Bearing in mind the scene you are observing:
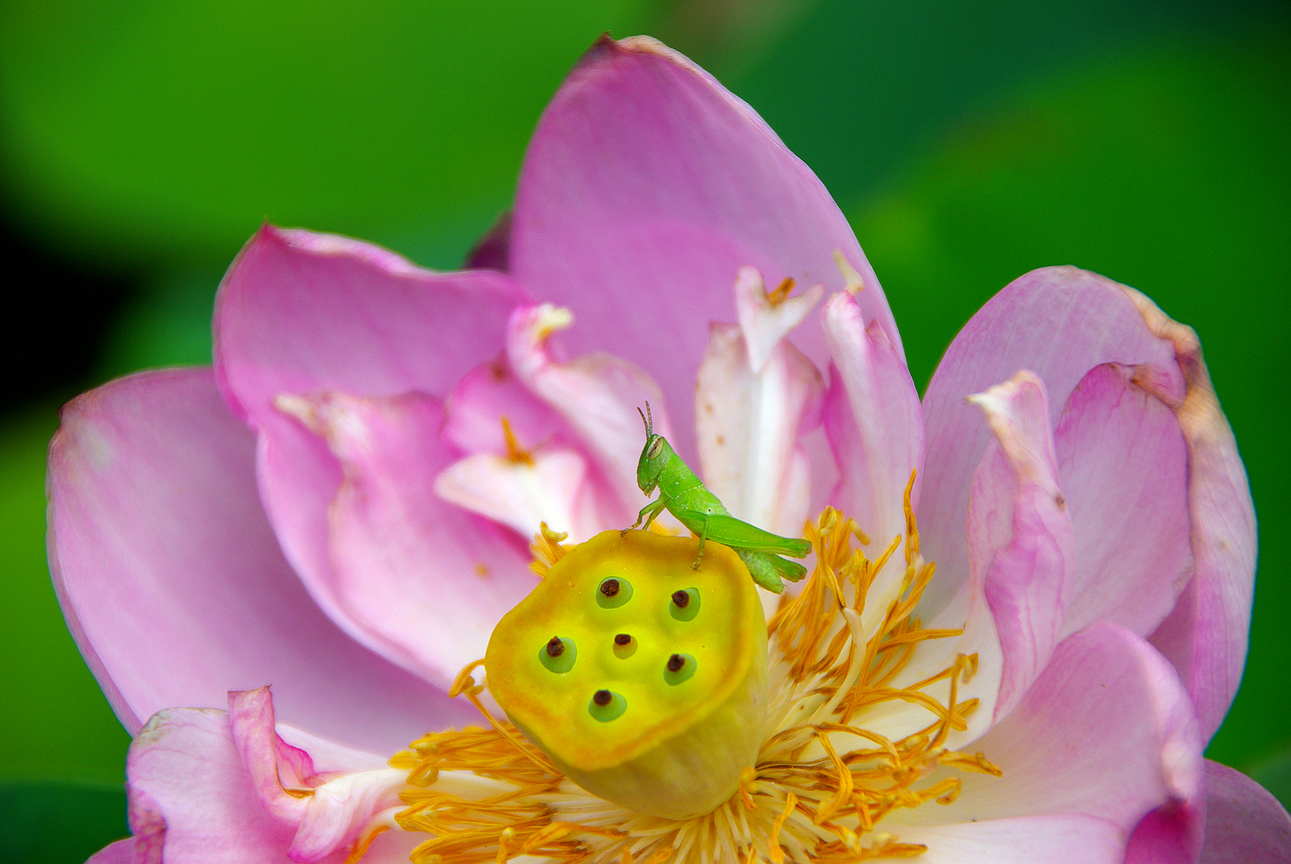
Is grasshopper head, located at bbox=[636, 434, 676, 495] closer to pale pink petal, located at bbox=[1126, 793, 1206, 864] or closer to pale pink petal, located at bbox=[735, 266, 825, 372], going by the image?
pale pink petal, located at bbox=[735, 266, 825, 372]

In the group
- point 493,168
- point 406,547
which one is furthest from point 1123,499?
point 493,168

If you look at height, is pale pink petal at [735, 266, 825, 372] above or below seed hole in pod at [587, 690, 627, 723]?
above

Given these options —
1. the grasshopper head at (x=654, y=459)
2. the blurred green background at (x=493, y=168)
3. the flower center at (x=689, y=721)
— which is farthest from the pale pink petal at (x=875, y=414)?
the blurred green background at (x=493, y=168)

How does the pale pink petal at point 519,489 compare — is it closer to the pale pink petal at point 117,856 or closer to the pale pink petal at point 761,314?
the pale pink petal at point 761,314

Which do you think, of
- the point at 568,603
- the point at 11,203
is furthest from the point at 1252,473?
the point at 11,203

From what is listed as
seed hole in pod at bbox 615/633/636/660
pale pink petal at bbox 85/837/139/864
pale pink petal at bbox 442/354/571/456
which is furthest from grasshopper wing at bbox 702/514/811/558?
pale pink petal at bbox 85/837/139/864

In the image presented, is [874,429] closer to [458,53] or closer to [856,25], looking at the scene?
[856,25]
